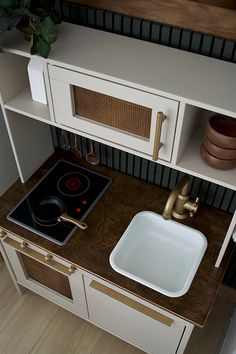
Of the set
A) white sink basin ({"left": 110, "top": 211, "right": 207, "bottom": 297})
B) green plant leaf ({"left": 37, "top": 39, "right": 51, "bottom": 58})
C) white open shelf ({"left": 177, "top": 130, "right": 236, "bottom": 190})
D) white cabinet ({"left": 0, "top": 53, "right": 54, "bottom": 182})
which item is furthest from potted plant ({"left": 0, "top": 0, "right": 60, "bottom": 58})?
white sink basin ({"left": 110, "top": 211, "right": 207, "bottom": 297})

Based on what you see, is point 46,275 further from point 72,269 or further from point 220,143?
point 220,143

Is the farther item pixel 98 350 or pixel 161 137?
pixel 98 350

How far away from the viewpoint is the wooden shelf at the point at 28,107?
54.2 inches

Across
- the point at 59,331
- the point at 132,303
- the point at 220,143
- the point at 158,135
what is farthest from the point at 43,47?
the point at 59,331

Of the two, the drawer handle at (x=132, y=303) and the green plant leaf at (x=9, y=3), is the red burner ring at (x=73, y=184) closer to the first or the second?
the drawer handle at (x=132, y=303)

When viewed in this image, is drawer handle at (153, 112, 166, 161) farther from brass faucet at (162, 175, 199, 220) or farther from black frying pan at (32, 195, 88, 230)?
black frying pan at (32, 195, 88, 230)

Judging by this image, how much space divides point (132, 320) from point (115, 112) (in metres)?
0.86

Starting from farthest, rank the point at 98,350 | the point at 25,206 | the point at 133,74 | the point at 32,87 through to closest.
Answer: the point at 98,350, the point at 25,206, the point at 32,87, the point at 133,74

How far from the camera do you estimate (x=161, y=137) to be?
46.5 inches

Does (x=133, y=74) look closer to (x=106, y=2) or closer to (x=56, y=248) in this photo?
(x=106, y=2)

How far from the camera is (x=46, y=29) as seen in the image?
111cm

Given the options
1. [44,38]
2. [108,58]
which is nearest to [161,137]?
[108,58]

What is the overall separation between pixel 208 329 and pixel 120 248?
841 millimetres

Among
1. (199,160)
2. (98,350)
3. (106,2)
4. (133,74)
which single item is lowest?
(98,350)
